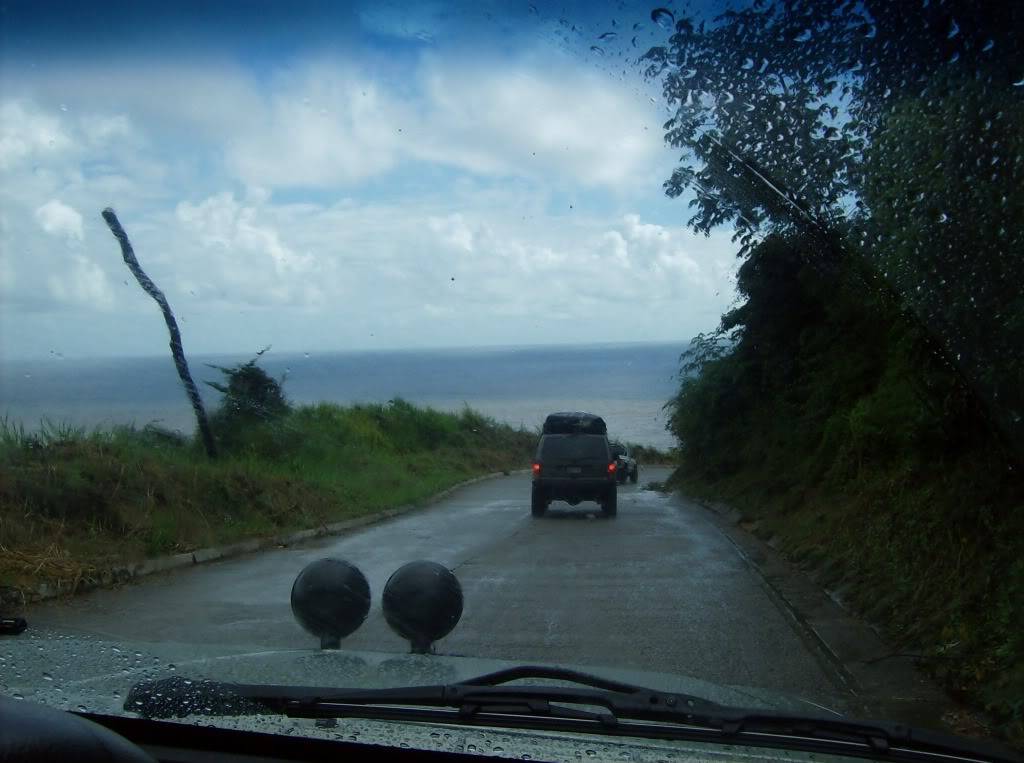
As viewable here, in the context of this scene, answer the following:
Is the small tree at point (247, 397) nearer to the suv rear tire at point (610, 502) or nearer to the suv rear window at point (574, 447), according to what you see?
the suv rear window at point (574, 447)

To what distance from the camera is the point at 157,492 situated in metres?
15.1

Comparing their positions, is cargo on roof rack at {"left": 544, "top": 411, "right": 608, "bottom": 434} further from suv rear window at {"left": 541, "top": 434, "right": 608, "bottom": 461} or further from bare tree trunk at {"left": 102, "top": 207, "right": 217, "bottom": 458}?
bare tree trunk at {"left": 102, "top": 207, "right": 217, "bottom": 458}

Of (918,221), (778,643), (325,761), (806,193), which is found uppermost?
(806,193)

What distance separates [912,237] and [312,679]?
19.5 feet

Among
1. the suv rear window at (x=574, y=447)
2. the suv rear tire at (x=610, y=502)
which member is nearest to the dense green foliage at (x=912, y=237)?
the suv rear tire at (x=610, y=502)

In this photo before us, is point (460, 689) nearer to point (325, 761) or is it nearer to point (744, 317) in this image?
Answer: point (325, 761)

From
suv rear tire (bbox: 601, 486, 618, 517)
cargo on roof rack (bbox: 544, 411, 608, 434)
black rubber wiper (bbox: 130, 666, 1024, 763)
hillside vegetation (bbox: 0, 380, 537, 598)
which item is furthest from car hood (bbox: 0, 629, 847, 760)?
cargo on roof rack (bbox: 544, 411, 608, 434)

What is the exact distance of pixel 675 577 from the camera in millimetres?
12320

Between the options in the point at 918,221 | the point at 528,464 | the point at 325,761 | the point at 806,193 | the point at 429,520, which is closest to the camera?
the point at 325,761

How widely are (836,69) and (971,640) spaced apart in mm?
4451

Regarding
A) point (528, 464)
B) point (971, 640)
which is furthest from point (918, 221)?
point (528, 464)

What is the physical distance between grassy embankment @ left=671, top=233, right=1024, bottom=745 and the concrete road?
90cm

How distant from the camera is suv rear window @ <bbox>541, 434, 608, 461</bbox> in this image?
2339 centimetres

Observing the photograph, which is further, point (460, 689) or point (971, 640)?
point (971, 640)
